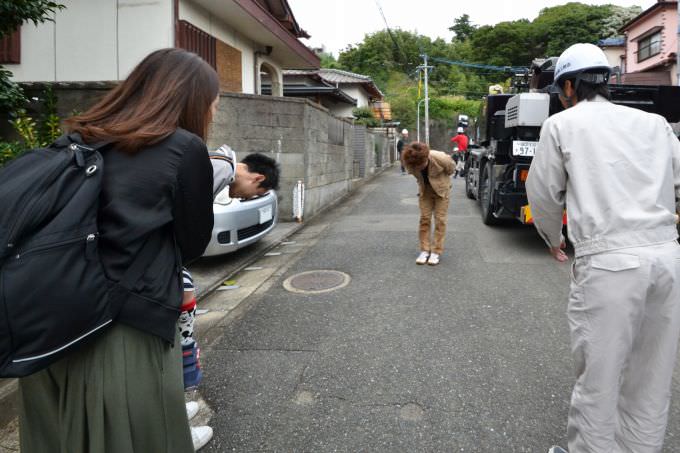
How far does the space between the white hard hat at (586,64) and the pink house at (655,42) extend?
2233 centimetres

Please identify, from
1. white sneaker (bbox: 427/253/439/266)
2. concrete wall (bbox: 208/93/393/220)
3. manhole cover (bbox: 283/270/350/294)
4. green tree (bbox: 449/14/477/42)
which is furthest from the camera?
green tree (bbox: 449/14/477/42)

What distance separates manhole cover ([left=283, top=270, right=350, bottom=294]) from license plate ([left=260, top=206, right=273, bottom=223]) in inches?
39.6

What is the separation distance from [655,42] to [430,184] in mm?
24610

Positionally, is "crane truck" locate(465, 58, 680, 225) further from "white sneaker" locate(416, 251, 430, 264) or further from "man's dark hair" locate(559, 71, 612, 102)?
"man's dark hair" locate(559, 71, 612, 102)

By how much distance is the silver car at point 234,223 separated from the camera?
5.43 m

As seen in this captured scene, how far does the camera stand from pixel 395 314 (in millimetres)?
4168

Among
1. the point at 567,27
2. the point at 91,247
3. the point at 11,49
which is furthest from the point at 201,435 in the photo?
the point at 567,27

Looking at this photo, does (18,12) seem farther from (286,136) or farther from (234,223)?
(286,136)

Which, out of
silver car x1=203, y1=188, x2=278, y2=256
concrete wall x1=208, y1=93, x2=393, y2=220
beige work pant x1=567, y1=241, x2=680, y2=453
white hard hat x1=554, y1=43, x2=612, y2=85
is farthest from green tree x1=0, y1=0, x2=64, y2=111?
beige work pant x1=567, y1=241, x2=680, y2=453

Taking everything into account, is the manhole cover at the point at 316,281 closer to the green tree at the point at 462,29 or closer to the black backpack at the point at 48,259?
the black backpack at the point at 48,259

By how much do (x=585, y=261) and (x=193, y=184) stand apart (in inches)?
59.6

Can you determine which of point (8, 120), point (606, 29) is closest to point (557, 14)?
point (606, 29)

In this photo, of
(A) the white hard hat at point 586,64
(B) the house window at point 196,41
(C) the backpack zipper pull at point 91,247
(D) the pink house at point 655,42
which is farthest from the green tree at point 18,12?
(D) the pink house at point 655,42

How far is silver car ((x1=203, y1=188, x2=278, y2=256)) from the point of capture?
5426 millimetres
